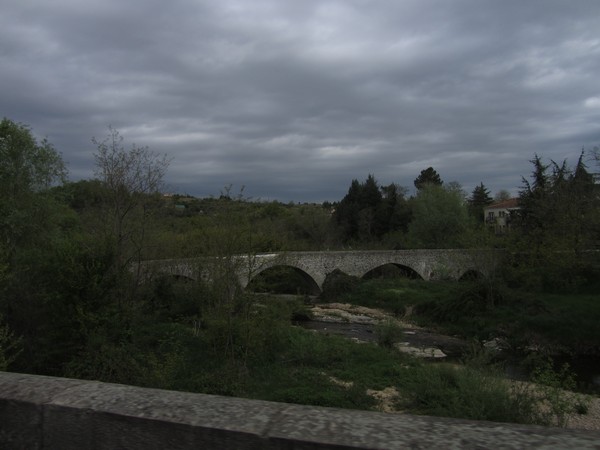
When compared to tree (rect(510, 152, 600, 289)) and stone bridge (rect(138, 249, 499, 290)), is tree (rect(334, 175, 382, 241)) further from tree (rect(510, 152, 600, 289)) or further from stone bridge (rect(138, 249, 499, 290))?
tree (rect(510, 152, 600, 289))

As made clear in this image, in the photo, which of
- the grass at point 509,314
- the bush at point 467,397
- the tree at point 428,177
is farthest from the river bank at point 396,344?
the tree at point 428,177

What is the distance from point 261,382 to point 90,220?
29.5 ft

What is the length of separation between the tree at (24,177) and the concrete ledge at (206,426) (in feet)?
63.6

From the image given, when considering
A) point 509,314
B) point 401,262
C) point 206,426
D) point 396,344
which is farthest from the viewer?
point 401,262

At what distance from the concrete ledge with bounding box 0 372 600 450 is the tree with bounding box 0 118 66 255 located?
1939cm

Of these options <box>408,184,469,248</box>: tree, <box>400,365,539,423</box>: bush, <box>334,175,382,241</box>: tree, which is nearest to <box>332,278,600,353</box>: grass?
<box>400,365,539,423</box>: bush

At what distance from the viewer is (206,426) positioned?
2.36 metres

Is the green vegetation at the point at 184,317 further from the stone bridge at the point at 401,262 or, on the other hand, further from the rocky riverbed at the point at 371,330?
the stone bridge at the point at 401,262

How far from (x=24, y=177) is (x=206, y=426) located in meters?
22.6

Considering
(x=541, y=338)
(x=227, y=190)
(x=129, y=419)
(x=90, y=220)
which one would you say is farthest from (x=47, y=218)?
(x=541, y=338)

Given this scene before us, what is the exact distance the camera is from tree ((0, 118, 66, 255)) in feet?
66.8

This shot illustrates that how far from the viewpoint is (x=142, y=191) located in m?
19.3

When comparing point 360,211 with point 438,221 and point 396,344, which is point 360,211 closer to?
point 438,221

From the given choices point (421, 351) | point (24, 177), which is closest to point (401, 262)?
point (421, 351)
